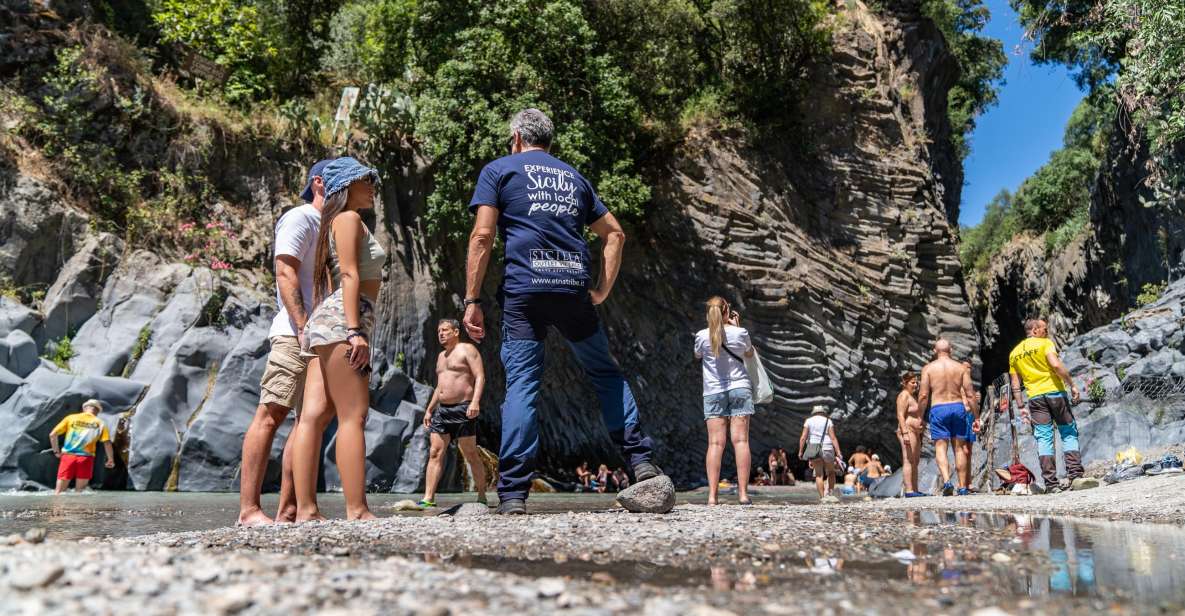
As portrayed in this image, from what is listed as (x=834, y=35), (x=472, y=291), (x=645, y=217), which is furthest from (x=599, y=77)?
(x=472, y=291)

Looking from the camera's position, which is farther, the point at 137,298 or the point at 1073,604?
the point at 137,298

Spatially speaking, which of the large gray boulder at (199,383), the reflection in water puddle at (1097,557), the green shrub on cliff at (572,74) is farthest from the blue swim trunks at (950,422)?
the large gray boulder at (199,383)

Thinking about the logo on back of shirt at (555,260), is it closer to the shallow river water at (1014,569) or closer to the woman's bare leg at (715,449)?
the shallow river water at (1014,569)

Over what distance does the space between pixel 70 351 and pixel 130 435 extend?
7.71ft

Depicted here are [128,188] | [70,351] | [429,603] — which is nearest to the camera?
[429,603]

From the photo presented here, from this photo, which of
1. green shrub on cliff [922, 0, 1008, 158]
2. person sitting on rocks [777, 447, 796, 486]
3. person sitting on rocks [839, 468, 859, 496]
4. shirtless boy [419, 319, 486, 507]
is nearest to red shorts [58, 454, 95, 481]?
shirtless boy [419, 319, 486, 507]

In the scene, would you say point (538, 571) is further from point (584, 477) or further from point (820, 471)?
point (584, 477)

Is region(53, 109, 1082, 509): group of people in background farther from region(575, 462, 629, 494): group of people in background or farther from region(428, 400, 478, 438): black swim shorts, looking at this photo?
region(575, 462, 629, 494): group of people in background

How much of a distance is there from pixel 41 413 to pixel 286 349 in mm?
8714

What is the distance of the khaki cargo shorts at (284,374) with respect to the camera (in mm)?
4961

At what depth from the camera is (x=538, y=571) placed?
2834 mm

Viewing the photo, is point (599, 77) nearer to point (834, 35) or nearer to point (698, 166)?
point (698, 166)

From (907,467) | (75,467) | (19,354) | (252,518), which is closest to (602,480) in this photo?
(907,467)

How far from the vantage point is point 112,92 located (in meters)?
16.4
